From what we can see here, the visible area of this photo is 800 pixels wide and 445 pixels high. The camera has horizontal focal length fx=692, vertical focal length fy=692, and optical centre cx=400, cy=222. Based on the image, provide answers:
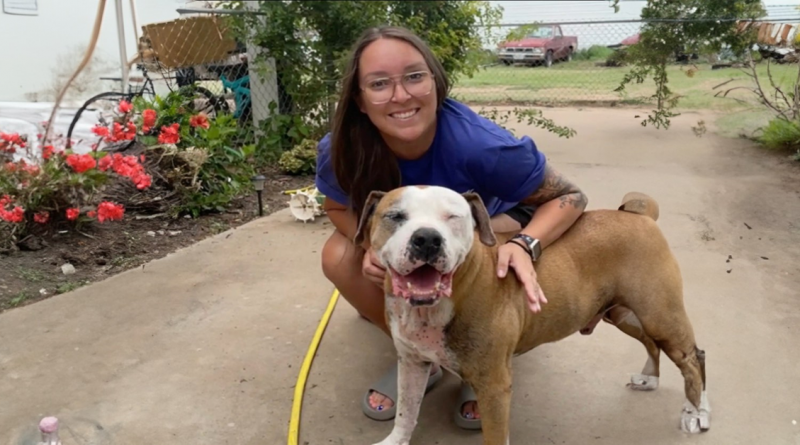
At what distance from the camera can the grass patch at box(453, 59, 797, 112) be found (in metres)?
11.1

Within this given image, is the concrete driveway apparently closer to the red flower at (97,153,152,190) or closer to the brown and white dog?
the brown and white dog

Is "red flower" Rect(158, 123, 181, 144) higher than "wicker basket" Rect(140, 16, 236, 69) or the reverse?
the reverse

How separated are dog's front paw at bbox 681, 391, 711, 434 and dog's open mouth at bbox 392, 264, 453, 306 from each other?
3.70 feet

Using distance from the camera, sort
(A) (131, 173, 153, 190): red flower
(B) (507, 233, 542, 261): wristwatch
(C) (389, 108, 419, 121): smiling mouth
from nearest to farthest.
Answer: (B) (507, 233, 542, 261): wristwatch
(C) (389, 108, 419, 121): smiling mouth
(A) (131, 173, 153, 190): red flower

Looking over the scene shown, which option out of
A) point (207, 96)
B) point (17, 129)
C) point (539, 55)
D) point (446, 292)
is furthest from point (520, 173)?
point (539, 55)

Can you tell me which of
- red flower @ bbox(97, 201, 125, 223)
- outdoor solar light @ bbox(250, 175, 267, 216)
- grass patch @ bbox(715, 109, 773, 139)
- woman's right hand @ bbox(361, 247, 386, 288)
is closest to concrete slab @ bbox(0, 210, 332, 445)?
red flower @ bbox(97, 201, 125, 223)

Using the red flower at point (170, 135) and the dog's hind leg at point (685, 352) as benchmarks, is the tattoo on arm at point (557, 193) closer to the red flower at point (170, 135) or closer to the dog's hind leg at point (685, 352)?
the dog's hind leg at point (685, 352)

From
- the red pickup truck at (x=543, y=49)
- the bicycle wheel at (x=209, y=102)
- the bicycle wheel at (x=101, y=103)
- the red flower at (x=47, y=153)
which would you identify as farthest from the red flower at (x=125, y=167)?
the red pickup truck at (x=543, y=49)

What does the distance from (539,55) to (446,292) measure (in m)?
14.6

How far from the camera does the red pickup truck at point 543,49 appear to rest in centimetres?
1505

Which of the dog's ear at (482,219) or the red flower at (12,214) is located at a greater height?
the dog's ear at (482,219)

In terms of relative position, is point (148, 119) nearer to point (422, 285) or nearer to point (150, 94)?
point (150, 94)

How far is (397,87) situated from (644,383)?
1.49 m

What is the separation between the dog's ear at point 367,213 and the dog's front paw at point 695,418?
130 cm
